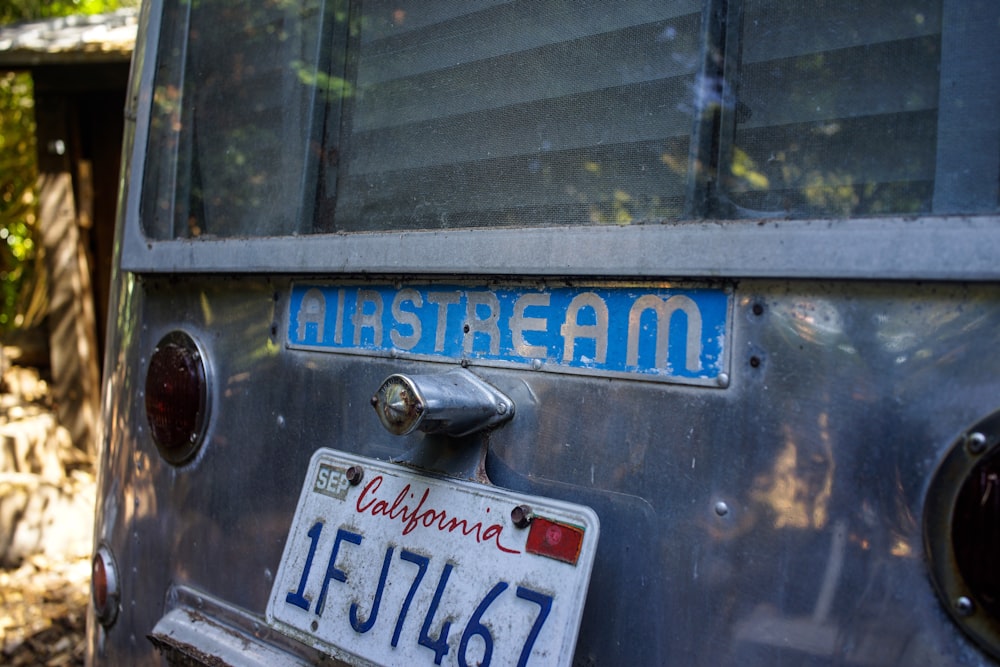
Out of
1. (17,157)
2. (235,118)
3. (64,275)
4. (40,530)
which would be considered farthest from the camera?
(17,157)

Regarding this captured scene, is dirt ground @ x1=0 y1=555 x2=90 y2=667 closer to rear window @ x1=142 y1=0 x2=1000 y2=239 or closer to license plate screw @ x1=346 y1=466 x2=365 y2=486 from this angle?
rear window @ x1=142 y1=0 x2=1000 y2=239

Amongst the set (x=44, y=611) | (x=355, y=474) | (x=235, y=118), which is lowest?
(x=44, y=611)

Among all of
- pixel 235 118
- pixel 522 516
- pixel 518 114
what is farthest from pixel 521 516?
pixel 235 118

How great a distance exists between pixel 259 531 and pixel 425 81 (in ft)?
2.79

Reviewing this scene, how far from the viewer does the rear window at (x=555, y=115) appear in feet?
3.47

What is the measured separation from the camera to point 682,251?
1073mm

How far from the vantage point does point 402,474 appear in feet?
4.33

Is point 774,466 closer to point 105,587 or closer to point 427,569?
point 427,569

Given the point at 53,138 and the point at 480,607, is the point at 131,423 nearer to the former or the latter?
the point at 480,607

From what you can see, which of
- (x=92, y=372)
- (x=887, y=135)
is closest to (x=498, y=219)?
(x=887, y=135)

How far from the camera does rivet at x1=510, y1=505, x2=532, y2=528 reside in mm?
1150

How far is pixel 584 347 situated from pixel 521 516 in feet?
0.79

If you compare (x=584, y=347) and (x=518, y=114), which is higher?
(x=518, y=114)

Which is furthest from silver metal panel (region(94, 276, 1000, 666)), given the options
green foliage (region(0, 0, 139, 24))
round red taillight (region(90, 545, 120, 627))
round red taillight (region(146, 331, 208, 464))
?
green foliage (region(0, 0, 139, 24))
